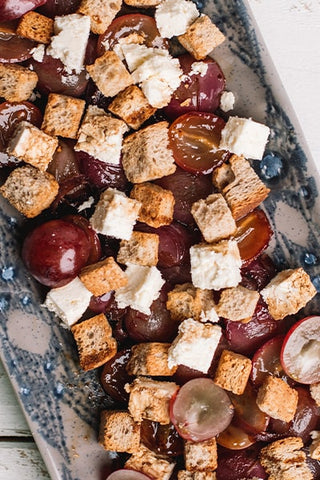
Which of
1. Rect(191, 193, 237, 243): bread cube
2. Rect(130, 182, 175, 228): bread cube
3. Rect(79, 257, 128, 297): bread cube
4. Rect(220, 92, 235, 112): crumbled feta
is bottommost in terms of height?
Rect(79, 257, 128, 297): bread cube

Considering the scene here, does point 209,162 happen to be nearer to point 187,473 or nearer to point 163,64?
point 163,64

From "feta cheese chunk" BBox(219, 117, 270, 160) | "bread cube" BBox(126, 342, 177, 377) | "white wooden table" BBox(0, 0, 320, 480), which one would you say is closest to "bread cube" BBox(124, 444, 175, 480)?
"bread cube" BBox(126, 342, 177, 377)

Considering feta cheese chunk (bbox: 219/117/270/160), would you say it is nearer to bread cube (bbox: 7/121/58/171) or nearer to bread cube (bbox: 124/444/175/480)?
bread cube (bbox: 7/121/58/171)

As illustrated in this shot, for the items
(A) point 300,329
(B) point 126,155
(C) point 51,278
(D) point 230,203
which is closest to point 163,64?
(B) point 126,155

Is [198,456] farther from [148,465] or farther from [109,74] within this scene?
[109,74]

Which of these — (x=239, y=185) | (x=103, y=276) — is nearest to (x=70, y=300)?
(x=103, y=276)

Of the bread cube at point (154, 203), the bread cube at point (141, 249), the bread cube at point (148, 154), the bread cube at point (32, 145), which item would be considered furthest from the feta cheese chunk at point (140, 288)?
the bread cube at point (32, 145)
